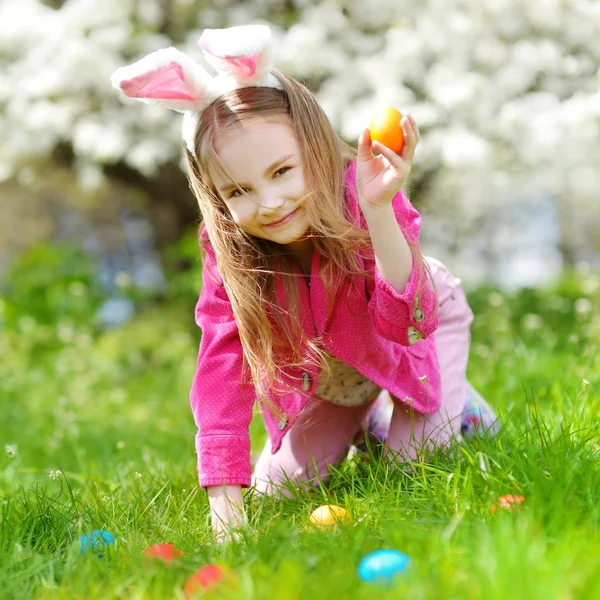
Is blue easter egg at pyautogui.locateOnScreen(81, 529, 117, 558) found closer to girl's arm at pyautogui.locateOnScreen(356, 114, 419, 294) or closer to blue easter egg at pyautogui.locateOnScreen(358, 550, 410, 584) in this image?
blue easter egg at pyautogui.locateOnScreen(358, 550, 410, 584)

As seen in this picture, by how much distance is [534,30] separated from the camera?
15.2 feet

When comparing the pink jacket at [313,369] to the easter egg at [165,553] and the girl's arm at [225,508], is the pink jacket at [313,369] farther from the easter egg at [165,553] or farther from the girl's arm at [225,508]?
the easter egg at [165,553]

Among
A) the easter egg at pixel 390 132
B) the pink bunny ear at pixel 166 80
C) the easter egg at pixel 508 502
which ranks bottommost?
the easter egg at pixel 508 502

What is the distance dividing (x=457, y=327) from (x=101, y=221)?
11.1 meters

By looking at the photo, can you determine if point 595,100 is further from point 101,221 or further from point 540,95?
point 101,221

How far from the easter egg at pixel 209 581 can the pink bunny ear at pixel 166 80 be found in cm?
112

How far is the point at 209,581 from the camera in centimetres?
134

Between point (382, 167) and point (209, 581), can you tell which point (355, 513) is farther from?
point (382, 167)

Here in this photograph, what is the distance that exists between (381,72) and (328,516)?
127 inches

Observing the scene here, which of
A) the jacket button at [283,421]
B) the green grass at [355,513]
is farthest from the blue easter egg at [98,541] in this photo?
the jacket button at [283,421]

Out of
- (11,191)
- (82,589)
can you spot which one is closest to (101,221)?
(11,191)

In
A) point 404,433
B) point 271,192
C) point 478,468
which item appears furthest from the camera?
point 404,433

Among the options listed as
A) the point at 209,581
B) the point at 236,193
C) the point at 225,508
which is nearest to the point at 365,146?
the point at 236,193

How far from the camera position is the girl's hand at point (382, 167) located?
1.84m
